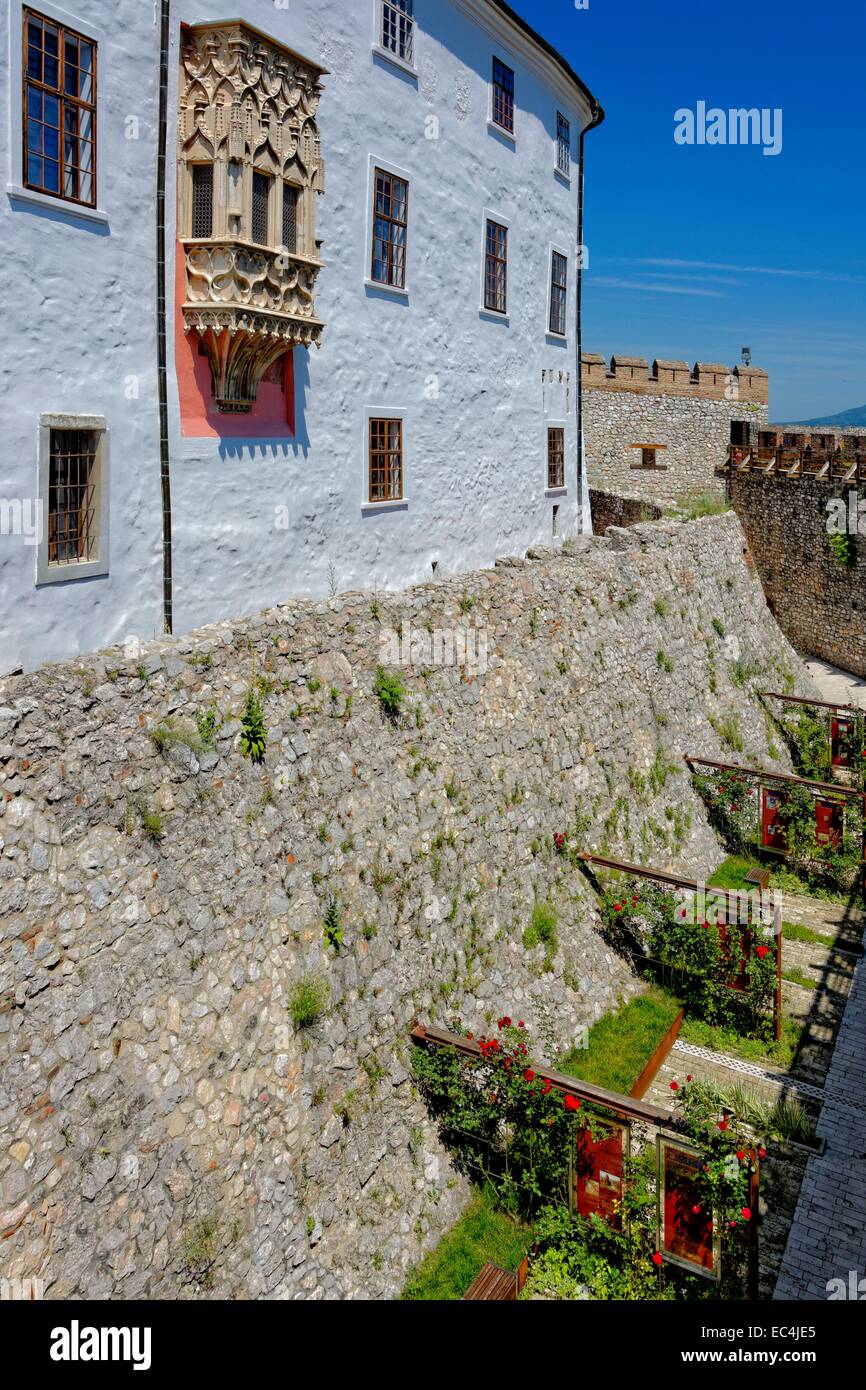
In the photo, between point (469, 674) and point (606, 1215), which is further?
point (469, 674)

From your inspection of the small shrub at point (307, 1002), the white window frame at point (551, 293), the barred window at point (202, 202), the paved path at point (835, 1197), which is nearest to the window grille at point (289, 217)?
the barred window at point (202, 202)

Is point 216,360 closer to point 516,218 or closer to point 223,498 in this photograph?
point 223,498

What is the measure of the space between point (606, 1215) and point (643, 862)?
7.00 m

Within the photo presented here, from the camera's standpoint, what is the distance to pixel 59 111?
370 inches

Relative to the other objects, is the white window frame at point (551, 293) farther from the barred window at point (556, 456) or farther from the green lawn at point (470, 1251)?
the green lawn at point (470, 1251)

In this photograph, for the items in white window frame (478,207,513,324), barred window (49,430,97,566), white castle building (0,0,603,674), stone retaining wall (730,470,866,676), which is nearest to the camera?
white castle building (0,0,603,674)

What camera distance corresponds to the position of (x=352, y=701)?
1134 cm

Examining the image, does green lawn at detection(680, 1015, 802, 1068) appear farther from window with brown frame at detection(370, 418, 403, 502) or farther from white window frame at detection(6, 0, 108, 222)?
white window frame at detection(6, 0, 108, 222)

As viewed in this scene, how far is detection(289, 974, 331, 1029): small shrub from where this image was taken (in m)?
9.20

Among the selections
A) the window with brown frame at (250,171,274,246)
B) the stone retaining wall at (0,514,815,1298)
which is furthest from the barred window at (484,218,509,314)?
the window with brown frame at (250,171,274,246)

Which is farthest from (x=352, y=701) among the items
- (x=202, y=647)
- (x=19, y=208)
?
(x=19, y=208)

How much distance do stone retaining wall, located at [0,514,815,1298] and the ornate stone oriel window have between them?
3.24 metres

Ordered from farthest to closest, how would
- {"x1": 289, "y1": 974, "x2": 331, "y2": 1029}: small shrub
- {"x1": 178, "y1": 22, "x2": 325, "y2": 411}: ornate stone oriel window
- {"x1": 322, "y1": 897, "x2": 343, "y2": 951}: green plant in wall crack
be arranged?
1. {"x1": 178, "y1": 22, "x2": 325, "y2": 411}: ornate stone oriel window
2. {"x1": 322, "y1": 897, "x2": 343, "y2": 951}: green plant in wall crack
3. {"x1": 289, "y1": 974, "x2": 331, "y2": 1029}: small shrub
